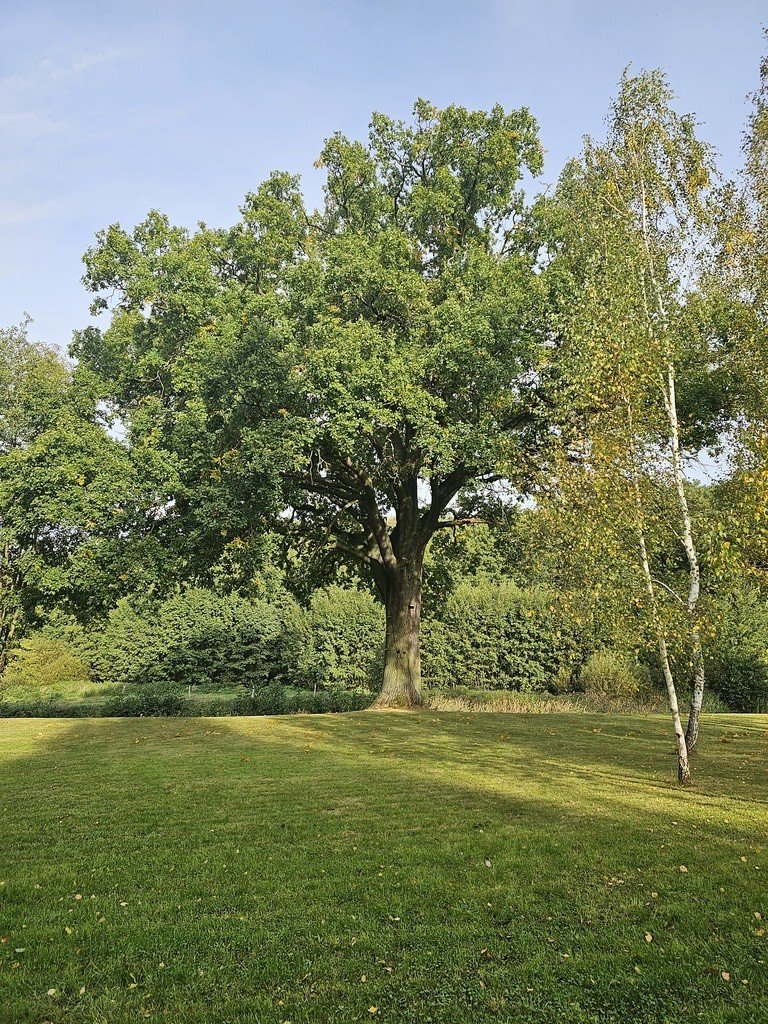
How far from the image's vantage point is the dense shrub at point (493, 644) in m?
29.4

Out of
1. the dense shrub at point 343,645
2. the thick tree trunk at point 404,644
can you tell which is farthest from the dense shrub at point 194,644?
the thick tree trunk at point 404,644

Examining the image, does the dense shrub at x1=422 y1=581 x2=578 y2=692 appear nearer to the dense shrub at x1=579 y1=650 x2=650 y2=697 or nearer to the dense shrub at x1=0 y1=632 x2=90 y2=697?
the dense shrub at x1=579 y1=650 x2=650 y2=697

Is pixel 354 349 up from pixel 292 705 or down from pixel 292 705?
up

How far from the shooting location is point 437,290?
18.6 m

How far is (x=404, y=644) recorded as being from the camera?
2069 cm

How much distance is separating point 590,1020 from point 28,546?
18.3 m

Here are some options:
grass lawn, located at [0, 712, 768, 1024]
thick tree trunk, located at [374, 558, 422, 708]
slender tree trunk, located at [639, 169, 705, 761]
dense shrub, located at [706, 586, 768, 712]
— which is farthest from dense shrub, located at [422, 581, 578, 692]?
grass lawn, located at [0, 712, 768, 1024]

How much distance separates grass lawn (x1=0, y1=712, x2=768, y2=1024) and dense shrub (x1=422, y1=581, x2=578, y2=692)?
18122 mm

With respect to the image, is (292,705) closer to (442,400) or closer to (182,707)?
(182,707)

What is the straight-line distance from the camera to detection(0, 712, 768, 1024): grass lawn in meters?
4.16

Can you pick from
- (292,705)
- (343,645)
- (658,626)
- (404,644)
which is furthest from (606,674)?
(658,626)

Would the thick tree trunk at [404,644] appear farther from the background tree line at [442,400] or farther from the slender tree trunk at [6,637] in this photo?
the slender tree trunk at [6,637]

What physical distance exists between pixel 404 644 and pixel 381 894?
49.3 ft

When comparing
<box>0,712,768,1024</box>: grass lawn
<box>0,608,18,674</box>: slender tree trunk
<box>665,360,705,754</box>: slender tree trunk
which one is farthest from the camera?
<box>0,608,18,674</box>: slender tree trunk
